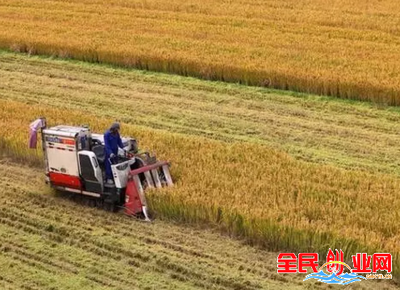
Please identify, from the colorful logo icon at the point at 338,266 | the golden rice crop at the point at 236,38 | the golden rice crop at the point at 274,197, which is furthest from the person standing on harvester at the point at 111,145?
the golden rice crop at the point at 236,38

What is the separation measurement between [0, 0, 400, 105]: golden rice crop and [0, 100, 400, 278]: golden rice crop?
545cm

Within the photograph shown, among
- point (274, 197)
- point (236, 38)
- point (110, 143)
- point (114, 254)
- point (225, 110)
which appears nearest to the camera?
point (114, 254)

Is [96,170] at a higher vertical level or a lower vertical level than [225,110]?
higher

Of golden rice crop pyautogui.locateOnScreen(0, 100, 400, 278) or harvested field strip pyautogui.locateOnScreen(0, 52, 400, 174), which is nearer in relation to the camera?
golden rice crop pyautogui.locateOnScreen(0, 100, 400, 278)

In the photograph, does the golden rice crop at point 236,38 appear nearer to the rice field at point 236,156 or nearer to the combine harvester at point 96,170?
the rice field at point 236,156

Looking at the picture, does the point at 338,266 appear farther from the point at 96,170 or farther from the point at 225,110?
the point at 225,110

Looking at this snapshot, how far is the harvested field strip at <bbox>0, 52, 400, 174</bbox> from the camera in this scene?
14.8 m

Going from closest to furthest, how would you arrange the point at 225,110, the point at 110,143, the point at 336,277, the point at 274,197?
the point at 336,277 → the point at 274,197 → the point at 110,143 → the point at 225,110

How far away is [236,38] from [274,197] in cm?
1324

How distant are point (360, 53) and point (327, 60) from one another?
147 cm

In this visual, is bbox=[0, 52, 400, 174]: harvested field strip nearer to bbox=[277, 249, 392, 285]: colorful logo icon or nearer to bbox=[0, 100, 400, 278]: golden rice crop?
bbox=[0, 100, 400, 278]: golden rice crop

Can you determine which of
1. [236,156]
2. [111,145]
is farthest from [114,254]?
[236,156]

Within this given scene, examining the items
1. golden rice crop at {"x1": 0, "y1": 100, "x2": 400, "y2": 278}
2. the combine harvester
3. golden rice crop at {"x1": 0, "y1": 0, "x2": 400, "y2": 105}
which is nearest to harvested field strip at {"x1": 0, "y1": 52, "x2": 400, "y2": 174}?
golden rice crop at {"x1": 0, "y1": 0, "x2": 400, "y2": 105}

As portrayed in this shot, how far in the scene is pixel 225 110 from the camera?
17344 millimetres
